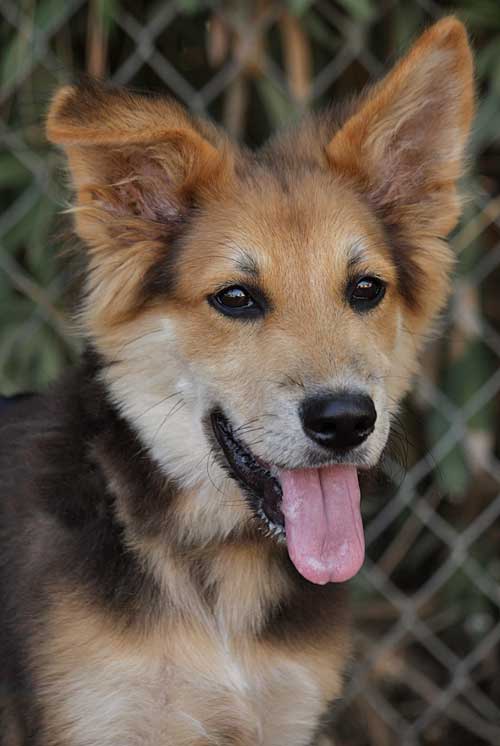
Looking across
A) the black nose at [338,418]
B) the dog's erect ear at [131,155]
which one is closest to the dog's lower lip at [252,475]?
the black nose at [338,418]

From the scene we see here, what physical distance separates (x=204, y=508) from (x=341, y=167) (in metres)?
0.99

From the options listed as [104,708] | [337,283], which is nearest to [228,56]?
[337,283]

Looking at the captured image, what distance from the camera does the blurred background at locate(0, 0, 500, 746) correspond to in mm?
4445

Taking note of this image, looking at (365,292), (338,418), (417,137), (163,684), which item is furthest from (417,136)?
(163,684)

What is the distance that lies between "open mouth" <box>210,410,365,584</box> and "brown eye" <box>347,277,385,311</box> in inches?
17.0

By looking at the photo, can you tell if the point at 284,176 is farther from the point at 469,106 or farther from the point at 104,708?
the point at 104,708

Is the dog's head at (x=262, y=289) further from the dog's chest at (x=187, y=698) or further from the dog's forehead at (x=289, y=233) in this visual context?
the dog's chest at (x=187, y=698)

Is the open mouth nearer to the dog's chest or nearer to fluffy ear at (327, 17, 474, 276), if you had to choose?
the dog's chest

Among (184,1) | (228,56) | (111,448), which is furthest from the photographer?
(228,56)

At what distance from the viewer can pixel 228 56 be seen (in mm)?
4613

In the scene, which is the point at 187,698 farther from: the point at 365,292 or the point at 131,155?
the point at 131,155

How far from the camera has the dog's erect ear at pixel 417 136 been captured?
9.61 ft

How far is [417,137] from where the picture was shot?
3158 millimetres

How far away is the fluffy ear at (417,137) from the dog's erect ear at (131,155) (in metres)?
0.39
